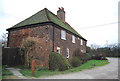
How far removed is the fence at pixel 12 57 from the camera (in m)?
14.8

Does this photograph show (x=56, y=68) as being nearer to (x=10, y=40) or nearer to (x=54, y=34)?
(x=54, y=34)

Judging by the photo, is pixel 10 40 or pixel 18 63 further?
pixel 10 40

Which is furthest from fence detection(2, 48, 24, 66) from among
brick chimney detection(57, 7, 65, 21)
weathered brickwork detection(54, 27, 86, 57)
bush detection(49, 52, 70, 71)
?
brick chimney detection(57, 7, 65, 21)

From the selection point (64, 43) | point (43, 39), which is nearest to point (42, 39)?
point (43, 39)

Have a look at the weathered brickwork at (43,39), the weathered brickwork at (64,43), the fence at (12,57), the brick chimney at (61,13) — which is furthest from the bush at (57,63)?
the brick chimney at (61,13)

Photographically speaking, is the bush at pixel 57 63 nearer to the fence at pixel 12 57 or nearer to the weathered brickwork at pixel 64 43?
the weathered brickwork at pixel 64 43

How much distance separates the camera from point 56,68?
13.1 meters

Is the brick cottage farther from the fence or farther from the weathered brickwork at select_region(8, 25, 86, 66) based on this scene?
the fence

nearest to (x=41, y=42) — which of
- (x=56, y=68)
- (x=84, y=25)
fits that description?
(x=56, y=68)

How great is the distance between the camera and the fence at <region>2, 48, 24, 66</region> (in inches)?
583

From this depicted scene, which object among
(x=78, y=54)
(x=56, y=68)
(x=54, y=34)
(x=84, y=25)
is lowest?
(x=56, y=68)

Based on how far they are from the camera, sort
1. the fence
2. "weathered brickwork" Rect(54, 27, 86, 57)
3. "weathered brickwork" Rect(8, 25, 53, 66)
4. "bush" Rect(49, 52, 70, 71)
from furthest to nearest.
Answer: "weathered brickwork" Rect(54, 27, 86, 57) < the fence < "weathered brickwork" Rect(8, 25, 53, 66) < "bush" Rect(49, 52, 70, 71)

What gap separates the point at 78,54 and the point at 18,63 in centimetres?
1094

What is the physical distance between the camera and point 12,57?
49.7ft
